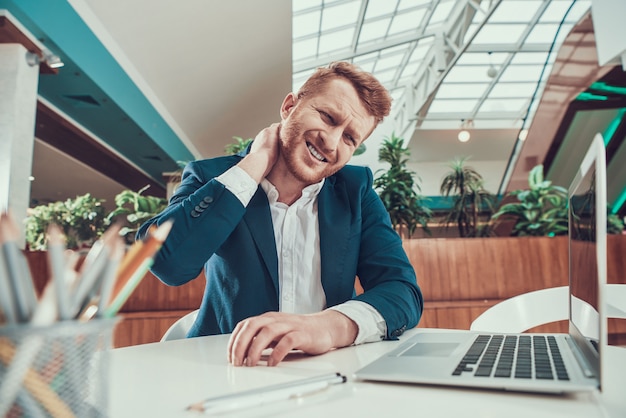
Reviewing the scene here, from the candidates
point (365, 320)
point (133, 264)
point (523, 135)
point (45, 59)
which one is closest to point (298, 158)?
point (365, 320)

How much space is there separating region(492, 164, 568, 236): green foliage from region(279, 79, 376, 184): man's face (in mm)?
3011

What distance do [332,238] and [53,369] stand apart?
966 mm

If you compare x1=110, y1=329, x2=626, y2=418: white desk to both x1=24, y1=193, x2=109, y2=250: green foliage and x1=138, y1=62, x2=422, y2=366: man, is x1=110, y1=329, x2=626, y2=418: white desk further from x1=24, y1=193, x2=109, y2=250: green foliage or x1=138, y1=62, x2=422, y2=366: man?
x1=24, y1=193, x2=109, y2=250: green foliage

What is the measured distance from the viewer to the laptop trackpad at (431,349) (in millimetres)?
671

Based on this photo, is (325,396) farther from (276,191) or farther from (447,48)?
(447,48)

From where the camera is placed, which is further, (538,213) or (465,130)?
(465,130)

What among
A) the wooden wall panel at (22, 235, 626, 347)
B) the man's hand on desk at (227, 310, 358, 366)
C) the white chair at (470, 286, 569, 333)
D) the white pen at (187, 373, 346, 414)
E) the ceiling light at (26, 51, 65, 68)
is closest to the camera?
the white pen at (187, 373, 346, 414)

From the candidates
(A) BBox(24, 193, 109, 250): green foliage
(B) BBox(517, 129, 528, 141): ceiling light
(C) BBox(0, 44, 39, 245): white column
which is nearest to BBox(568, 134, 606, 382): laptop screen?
(A) BBox(24, 193, 109, 250): green foliage

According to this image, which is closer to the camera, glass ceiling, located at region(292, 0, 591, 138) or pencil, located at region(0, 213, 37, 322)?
pencil, located at region(0, 213, 37, 322)

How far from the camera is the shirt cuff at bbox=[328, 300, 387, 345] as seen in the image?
0.86m

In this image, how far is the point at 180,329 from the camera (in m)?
1.25

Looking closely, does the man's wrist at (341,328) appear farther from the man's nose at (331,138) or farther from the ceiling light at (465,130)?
the ceiling light at (465,130)

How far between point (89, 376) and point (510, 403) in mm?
375

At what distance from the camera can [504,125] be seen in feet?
39.7
